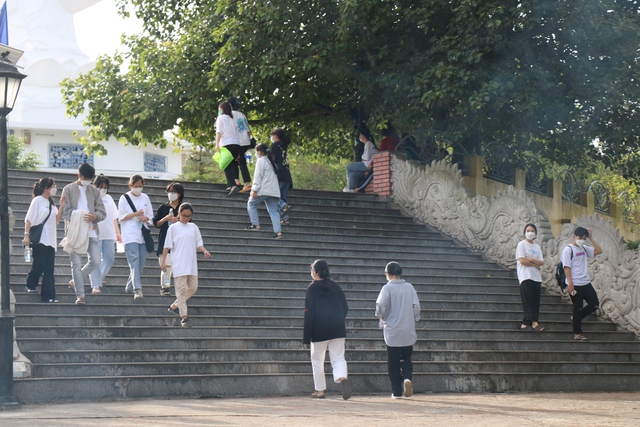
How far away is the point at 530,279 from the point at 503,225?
11.5 feet

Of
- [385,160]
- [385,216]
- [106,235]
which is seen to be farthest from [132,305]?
[385,160]

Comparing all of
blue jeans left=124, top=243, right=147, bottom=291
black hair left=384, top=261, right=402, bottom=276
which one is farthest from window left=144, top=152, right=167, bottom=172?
black hair left=384, top=261, right=402, bottom=276

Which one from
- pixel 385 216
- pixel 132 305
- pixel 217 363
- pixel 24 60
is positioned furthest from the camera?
pixel 24 60

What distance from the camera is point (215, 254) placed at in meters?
16.1

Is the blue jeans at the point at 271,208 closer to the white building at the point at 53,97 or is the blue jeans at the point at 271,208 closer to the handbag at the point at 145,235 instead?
Answer: the handbag at the point at 145,235

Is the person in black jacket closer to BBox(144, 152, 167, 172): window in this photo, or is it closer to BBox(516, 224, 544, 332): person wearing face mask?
BBox(516, 224, 544, 332): person wearing face mask

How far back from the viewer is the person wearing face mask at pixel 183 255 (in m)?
12.6

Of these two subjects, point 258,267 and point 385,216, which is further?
point 385,216

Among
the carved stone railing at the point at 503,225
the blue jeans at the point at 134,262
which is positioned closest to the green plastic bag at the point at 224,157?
the carved stone railing at the point at 503,225

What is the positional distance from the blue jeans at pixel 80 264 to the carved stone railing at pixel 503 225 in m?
8.08

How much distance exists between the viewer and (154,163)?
55.7 metres

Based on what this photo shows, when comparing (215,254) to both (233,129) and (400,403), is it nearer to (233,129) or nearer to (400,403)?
(233,129)

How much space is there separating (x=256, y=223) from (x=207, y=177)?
29.9 meters

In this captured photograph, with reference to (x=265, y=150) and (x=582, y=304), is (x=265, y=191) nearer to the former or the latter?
(x=265, y=150)
